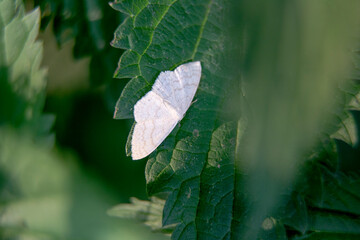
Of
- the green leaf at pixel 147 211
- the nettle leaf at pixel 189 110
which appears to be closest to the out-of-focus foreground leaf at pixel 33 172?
the green leaf at pixel 147 211

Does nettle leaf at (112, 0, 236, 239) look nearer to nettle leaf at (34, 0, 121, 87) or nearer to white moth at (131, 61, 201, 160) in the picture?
white moth at (131, 61, 201, 160)

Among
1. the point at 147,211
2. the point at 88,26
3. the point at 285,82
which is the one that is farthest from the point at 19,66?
the point at 285,82

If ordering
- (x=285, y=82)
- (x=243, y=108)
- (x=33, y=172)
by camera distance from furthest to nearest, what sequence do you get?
(x=33, y=172) → (x=243, y=108) → (x=285, y=82)

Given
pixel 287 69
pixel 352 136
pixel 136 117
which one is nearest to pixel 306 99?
pixel 287 69

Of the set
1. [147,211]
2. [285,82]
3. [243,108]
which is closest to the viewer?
[285,82]

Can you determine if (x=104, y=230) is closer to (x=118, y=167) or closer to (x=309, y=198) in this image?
(x=118, y=167)

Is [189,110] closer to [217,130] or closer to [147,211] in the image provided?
[217,130]
